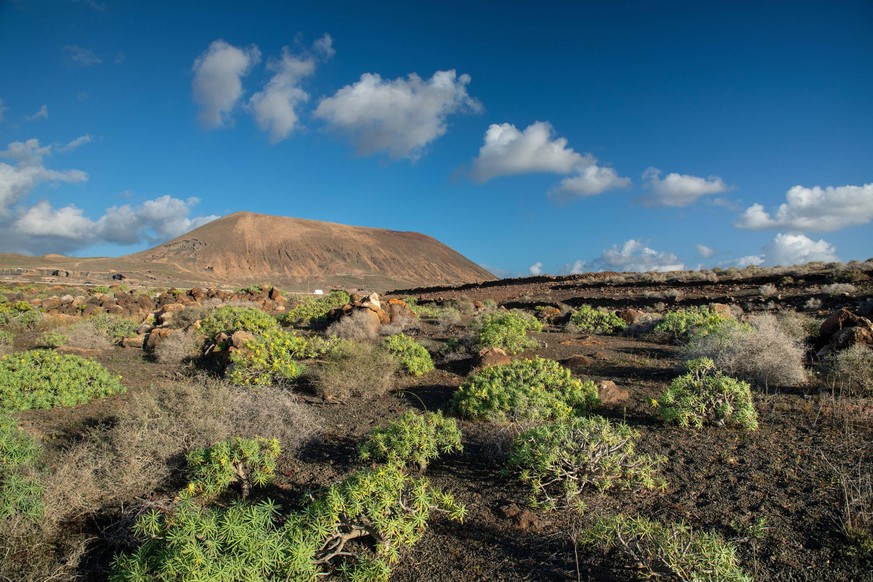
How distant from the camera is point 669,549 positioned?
9.74ft

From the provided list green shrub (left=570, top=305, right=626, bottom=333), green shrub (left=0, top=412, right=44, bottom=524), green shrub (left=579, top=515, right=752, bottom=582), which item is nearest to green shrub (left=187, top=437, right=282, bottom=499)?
green shrub (left=0, top=412, right=44, bottom=524)

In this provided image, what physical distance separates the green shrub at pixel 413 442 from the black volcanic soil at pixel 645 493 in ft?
0.64

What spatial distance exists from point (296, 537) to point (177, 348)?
8.73 m

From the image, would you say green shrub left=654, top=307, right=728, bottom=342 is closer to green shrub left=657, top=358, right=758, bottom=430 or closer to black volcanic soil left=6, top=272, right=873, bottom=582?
black volcanic soil left=6, top=272, right=873, bottom=582

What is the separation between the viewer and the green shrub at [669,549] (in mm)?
2848

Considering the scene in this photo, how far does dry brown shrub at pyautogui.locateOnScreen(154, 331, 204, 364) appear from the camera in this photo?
10391mm

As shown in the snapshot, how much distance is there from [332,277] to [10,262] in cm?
4276

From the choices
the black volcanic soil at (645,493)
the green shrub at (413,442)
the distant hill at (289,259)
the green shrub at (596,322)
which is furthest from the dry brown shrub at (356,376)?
the distant hill at (289,259)

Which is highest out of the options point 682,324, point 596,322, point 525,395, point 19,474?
point 682,324

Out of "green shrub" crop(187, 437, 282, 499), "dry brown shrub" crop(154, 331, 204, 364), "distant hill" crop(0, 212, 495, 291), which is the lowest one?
"green shrub" crop(187, 437, 282, 499)

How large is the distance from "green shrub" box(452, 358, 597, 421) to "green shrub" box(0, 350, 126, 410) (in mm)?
5626

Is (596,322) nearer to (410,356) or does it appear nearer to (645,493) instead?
(410,356)

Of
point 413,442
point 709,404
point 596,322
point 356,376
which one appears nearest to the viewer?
point 413,442

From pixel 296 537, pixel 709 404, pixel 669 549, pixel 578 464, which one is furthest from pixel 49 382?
pixel 709 404
